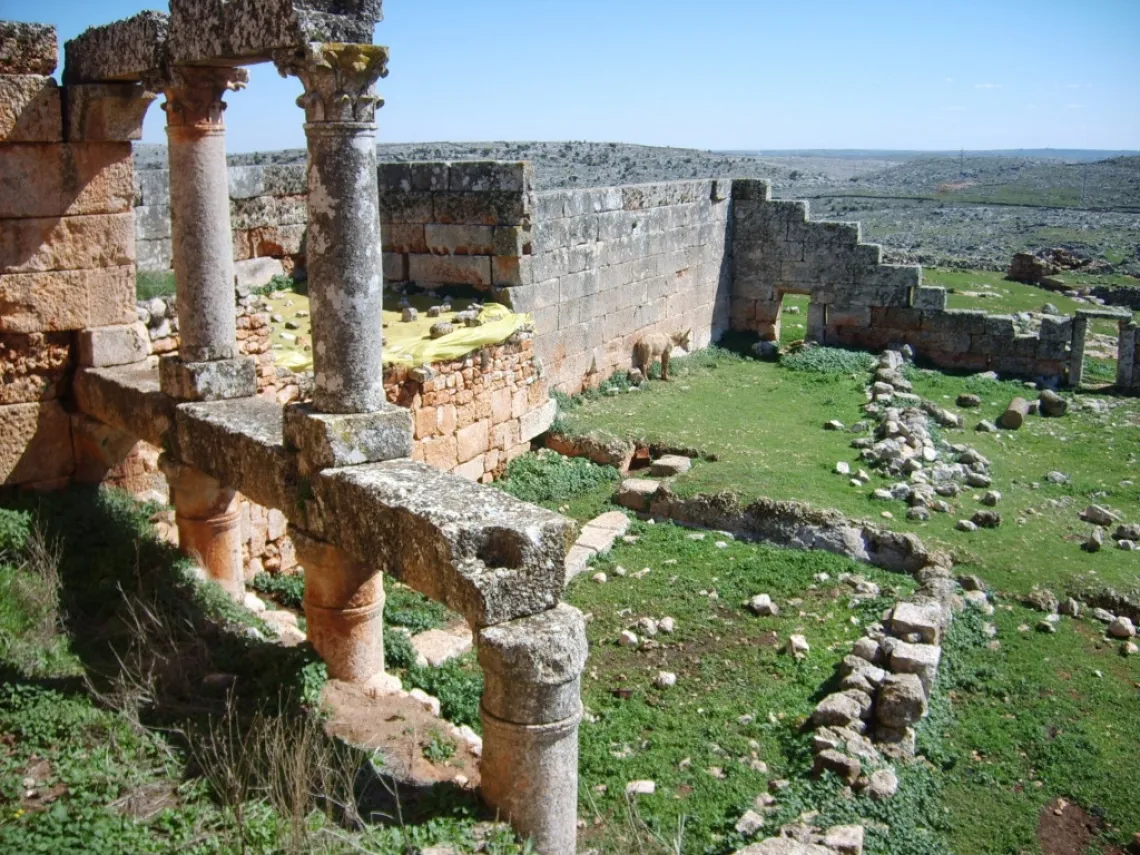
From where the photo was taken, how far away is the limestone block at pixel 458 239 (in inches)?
518

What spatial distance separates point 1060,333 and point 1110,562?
8.41 meters

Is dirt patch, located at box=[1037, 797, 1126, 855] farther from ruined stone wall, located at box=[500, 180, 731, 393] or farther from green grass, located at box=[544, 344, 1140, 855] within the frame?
ruined stone wall, located at box=[500, 180, 731, 393]

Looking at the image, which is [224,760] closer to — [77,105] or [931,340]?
[77,105]

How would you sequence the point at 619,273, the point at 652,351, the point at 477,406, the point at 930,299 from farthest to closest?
the point at 930,299 < the point at 652,351 < the point at 619,273 < the point at 477,406

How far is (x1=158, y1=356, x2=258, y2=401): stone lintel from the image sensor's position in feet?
23.5

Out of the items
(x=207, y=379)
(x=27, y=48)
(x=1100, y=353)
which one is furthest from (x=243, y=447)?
(x=1100, y=353)

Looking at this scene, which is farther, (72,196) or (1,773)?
(72,196)

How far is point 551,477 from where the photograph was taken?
1180cm

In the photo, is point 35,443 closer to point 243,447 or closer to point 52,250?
point 52,250

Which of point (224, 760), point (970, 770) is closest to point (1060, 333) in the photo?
point (970, 770)

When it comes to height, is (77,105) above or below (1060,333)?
above

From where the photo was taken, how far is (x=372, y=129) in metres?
5.72

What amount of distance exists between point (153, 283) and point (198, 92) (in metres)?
2.75

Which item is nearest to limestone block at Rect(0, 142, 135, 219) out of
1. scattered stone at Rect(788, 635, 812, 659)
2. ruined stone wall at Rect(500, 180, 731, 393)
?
ruined stone wall at Rect(500, 180, 731, 393)
